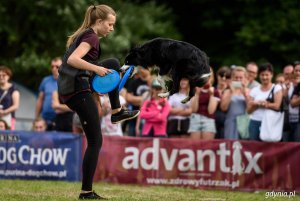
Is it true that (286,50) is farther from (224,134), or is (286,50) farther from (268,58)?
(224,134)

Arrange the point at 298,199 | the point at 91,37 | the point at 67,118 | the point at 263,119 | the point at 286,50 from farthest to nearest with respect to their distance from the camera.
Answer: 1. the point at 286,50
2. the point at 67,118
3. the point at 263,119
4. the point at 298,199
5. the point at 91,37

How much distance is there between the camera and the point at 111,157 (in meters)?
11.7

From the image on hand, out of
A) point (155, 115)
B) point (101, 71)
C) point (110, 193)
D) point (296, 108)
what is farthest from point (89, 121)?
point (296, 108)

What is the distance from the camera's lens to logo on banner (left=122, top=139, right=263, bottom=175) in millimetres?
10969

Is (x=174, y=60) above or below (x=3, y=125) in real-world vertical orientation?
above

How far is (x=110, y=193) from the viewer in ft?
31.6

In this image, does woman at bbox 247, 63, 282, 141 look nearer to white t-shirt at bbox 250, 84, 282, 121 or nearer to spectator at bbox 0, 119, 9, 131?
white t-shirt at bbox 250, 84, 282, 121

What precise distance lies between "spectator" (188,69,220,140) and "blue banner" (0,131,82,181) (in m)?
1.84

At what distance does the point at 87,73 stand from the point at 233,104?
14.2 feet

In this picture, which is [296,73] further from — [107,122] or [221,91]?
[107,122]

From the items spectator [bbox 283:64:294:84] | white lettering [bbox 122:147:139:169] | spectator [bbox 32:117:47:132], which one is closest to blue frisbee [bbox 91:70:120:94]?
white lettering [bbox 122:147:139:169]

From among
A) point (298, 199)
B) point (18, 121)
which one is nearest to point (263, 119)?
point (298, 199)

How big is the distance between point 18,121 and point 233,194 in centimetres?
853

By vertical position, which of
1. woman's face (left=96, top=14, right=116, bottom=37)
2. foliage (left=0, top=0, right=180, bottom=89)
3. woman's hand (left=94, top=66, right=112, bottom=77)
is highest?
foliage (left=0, top=0, right=180, bottom=89)
